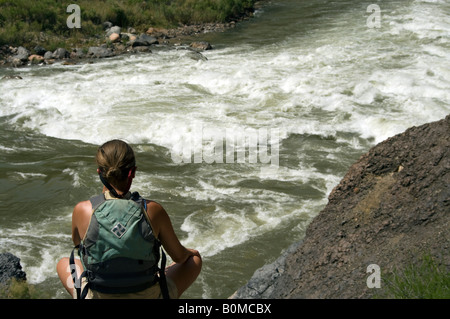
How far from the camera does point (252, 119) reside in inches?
438

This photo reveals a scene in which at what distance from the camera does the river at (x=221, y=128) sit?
6.62m

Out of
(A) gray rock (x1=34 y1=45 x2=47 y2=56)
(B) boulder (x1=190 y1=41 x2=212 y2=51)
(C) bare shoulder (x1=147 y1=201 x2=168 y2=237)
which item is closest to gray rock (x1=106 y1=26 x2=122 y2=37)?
(A) gray rock (x1=34 y1=45 x2=47 y2=56)

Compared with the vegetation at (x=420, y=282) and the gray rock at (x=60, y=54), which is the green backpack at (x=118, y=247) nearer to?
the vegetation at (x=420, y=282)

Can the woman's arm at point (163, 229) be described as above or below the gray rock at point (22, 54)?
above

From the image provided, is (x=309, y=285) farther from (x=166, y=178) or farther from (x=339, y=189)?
(x=166, y=178)

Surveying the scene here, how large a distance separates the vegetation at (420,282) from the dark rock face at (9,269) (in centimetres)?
254

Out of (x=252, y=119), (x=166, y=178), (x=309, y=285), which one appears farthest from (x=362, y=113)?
(x=309, y=285)

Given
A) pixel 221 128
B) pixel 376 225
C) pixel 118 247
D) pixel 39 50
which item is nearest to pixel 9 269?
pixel 118 247

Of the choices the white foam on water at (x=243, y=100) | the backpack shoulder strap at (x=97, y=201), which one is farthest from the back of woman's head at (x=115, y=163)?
the white foam on water at (x=243, y=100)

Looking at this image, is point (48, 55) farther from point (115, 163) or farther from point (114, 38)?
point (115, 163)

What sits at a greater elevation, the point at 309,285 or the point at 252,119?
the point at 309,285

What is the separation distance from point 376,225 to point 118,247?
1857 millimetres

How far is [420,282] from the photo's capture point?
9.89ft

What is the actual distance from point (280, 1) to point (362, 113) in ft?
69.1
